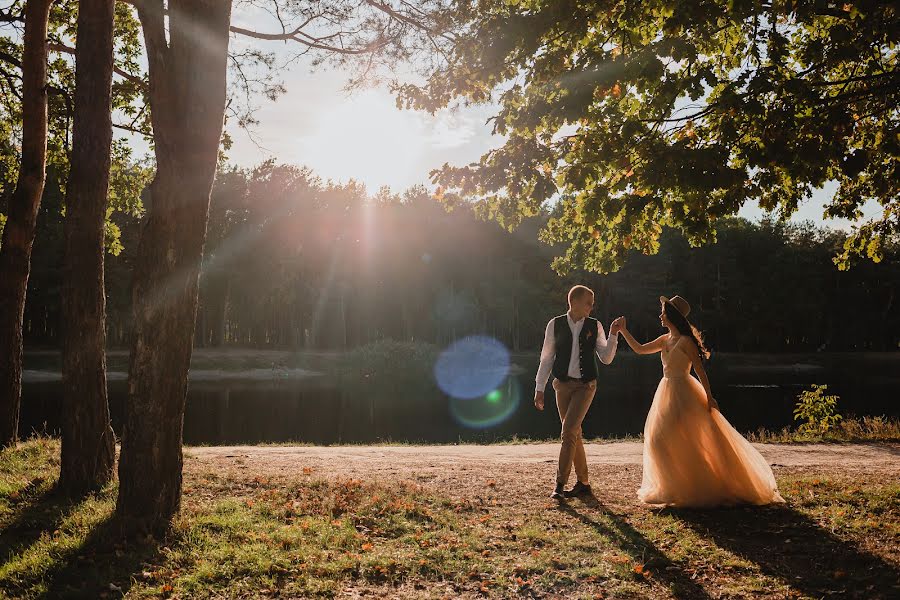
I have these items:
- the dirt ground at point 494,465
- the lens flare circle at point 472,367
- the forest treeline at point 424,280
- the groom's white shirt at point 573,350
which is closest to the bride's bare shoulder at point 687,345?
the groom's white shirt at point 573,350

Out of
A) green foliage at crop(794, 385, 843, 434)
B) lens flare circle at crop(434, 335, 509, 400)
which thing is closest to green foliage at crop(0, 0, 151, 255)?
green foliage at crop(794, 385, 843, 434)

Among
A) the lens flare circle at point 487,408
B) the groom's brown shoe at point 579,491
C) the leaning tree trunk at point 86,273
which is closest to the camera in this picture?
the leaning tree trunk at point 86,273

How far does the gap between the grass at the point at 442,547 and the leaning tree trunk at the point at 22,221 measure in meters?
2.25

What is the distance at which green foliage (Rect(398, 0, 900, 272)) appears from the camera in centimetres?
594

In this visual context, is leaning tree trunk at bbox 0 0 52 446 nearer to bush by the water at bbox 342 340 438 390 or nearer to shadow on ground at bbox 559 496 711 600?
shadow on ground at bbox 559 496 711 600

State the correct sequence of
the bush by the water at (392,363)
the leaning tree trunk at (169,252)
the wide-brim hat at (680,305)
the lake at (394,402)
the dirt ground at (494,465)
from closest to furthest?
the leaning tree trunk at (169,252) < the wide-brim hat at (680,305) < the dirt ground at (494,465) < the lake at (394,402) < the bush by the water at (392,363)

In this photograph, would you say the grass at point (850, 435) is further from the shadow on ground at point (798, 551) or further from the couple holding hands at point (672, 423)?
the shadow on ground at point (798, 551)

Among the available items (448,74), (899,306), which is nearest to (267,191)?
(448,74)

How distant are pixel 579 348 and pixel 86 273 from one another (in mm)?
5589

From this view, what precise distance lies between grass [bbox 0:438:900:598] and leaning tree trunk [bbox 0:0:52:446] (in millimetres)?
2254

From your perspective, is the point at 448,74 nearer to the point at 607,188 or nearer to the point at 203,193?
the point at 607,188

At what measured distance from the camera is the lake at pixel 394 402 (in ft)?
71.1

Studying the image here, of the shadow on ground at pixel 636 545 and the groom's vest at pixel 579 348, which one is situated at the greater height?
the groom's vest at pixel 579 348

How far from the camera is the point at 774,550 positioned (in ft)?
17.9
